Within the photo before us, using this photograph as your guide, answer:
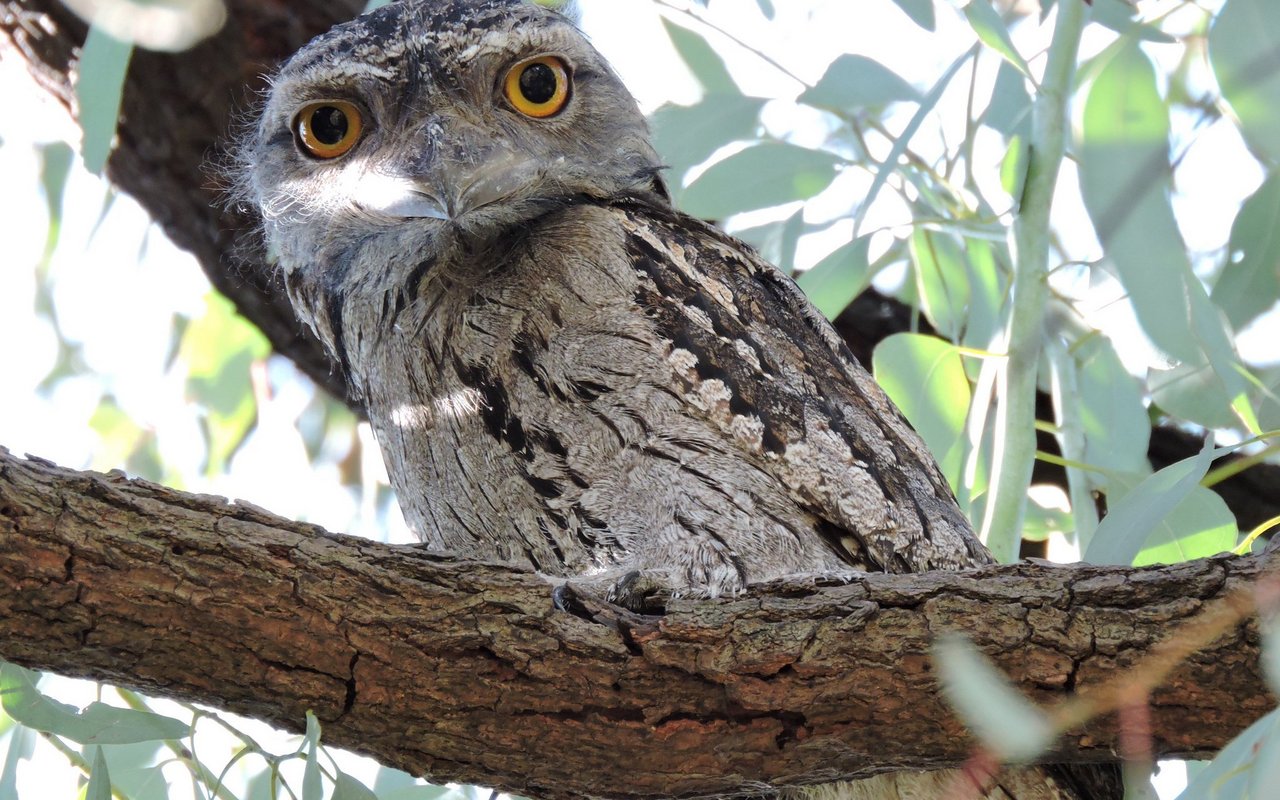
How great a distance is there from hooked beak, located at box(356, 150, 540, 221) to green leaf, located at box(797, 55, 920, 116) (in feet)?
2.02

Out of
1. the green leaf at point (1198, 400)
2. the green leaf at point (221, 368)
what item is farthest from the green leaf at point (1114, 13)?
the green leaf at point (221, 368)

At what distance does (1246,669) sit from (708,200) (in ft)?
5.06

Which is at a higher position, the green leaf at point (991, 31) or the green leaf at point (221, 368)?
the green leaf at point (221, 368)

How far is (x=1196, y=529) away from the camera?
2.30 metres

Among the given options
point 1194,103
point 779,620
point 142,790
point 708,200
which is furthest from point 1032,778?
point 1194,103

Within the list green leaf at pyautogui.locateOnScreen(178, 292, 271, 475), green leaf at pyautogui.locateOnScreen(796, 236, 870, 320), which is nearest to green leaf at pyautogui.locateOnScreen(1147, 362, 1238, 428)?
green leaf at pyautogui.locateOnScreen(796, 236, 870, 320)

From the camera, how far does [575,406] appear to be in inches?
87.3

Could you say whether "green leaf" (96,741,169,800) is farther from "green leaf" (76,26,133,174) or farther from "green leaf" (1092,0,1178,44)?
"green leaf" (1092,0,1178,44)

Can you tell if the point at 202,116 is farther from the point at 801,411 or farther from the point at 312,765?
the point at 312,765

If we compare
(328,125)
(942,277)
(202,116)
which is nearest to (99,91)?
(328,125)

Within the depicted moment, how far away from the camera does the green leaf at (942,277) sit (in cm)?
296

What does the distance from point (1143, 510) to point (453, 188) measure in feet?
3.93

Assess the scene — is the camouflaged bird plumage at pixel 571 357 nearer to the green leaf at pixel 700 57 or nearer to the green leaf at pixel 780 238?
the green leaf at pixel 780 238

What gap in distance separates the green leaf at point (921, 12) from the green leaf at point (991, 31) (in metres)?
0.23
